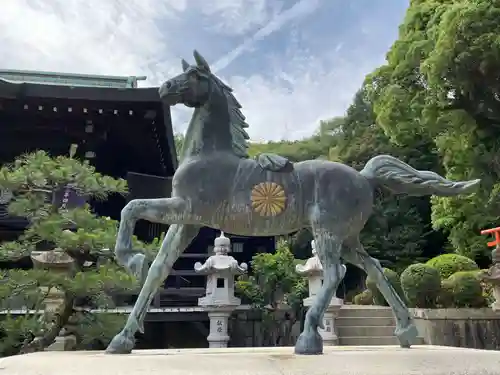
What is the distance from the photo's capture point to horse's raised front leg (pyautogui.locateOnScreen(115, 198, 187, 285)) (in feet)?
10.3

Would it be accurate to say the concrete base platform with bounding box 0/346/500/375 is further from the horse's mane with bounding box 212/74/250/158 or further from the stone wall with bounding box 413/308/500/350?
the stone wall with bounding box 413/308/500/350

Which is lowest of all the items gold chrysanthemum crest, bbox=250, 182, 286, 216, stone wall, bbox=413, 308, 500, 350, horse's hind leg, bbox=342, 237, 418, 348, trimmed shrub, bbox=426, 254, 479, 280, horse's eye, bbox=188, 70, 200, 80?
stone wall, bbox=413, 308, 500, 350

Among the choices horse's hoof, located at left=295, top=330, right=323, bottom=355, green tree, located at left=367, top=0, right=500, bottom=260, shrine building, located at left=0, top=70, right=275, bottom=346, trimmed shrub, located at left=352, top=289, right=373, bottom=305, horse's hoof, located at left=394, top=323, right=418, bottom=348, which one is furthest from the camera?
trimmed shrub, located at left=352, top=289, right=373, bottom=305

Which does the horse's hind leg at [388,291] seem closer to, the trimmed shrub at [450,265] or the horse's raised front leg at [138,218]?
the horse's raised front leg at [138,218]

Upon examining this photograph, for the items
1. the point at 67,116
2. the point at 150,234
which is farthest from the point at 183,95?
the point at 150,234

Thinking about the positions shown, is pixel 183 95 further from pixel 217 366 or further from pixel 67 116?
pixel 67 116

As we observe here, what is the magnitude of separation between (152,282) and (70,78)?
11.3 m

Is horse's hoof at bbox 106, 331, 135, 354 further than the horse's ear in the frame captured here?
No

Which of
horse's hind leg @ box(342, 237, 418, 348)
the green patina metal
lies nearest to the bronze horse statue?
horse's hind leg @ box(342, 237, 418, 348)

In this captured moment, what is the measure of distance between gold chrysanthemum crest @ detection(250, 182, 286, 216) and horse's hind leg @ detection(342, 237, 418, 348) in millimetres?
732

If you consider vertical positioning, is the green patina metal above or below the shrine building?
above

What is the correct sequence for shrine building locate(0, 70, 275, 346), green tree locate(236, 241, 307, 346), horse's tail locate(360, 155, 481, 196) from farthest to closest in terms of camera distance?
green tree locate(236, 241, 307, 346) → shrine building locate(0, 70, 275, 346) → horse's tail locate(360, 155, 481, 196)

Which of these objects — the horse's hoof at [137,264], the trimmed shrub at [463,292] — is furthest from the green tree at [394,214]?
the horse's hoof at [137,264]

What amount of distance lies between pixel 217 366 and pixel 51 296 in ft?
20.3
